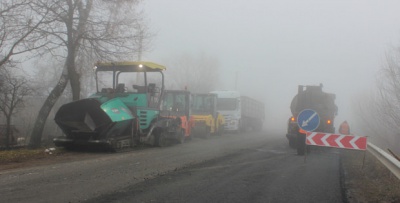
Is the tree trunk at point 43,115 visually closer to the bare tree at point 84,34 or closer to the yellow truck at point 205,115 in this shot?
the bare tree at point 84,34

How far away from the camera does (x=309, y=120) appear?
1306 centimetres

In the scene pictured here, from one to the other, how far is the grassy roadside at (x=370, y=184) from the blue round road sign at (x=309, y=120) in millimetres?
1520

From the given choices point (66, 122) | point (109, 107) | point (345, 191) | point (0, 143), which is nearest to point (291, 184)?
point (345, 191)

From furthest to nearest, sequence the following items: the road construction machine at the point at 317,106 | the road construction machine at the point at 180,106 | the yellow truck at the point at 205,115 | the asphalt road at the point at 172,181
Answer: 1. the yellow truck at the point at 205,115
2. the road construction machine at the point at 180,106
3. the road construction machine at the point at 317,106
4. the asphalt road at the point at 172,181

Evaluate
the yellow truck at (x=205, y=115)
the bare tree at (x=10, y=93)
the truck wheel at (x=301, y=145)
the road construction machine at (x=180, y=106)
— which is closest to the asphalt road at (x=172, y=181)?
the truck wheel at (x=301, y=145)

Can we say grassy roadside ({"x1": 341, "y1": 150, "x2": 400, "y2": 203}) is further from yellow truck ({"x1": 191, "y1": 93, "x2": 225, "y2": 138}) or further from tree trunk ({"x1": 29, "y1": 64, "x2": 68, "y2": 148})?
tree trunk ({"x1": 29, "y1": 64, "x2": 68, "y2": 148})

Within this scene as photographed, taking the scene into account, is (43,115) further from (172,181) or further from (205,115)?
(172,181)

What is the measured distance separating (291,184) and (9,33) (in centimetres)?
1096

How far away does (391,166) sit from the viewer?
8.52 metres

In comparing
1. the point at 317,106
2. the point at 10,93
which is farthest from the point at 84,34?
the point at 317,106

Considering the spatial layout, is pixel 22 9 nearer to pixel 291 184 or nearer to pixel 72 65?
pixel 72 65

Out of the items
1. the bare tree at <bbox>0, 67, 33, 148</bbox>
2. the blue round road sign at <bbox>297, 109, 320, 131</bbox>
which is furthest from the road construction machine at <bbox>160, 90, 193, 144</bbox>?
the blue round road sign at <bbox>297, 109, 320, 131</bbox>

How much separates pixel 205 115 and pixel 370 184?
15148mm

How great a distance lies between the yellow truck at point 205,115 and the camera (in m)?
22.5
